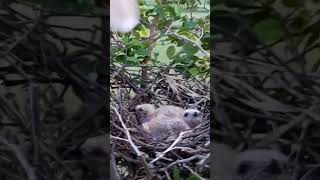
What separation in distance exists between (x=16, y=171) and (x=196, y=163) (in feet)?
1.28

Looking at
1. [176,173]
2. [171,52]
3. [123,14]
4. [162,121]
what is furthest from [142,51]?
[176,173]

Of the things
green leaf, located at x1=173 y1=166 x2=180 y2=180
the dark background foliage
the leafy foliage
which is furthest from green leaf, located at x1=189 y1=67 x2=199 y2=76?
the dark background foliage

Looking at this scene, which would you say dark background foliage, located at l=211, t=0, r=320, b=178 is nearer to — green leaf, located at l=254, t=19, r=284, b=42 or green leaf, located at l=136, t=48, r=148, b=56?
green leaf, located at l=254, t=19, r=284, b=42

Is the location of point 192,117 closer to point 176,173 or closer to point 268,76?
point 176,173

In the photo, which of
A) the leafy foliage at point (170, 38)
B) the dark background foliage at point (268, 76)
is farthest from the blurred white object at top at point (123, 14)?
the dark background foliage at point (268, 76)

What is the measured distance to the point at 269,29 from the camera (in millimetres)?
884

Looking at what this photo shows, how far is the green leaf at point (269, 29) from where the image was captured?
2.90 ft

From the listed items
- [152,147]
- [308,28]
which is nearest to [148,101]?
[152,147]

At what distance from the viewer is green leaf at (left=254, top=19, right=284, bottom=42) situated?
884 millimetres

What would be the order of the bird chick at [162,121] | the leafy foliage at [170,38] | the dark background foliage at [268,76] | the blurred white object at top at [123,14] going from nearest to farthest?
the dark background foliage at [268,76] < the blurred white object at top at [123,14] < the bird chick at [162,121] < the leafy foliage at [170,38]

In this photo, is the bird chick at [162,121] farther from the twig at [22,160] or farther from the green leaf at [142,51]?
the twig at [22,160]

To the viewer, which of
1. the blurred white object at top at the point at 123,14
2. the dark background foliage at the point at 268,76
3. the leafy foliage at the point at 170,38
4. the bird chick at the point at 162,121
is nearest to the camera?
Result: the dark background foliage at the point at 268,76

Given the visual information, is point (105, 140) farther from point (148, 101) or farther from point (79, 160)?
→ point (148, 101)

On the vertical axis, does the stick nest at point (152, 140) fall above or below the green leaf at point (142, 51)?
below
